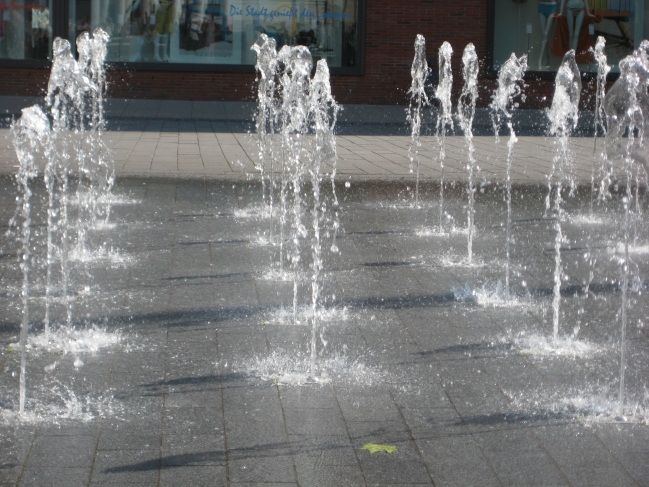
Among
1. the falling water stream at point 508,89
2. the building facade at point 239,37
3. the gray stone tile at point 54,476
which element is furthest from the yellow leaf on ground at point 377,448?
the building facade at point 239,37

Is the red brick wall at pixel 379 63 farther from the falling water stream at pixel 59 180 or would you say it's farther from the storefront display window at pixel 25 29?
Result: the falling water stream at pixel 59 180

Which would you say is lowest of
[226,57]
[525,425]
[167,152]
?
[525,425]

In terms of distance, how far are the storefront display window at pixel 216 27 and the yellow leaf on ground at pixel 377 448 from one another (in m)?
17.8

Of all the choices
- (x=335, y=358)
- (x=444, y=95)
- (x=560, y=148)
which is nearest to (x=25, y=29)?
(x=444, y=95)

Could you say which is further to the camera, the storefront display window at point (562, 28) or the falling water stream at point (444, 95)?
the storefront display window at point (562, 28)

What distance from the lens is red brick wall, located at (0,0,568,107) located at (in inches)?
819

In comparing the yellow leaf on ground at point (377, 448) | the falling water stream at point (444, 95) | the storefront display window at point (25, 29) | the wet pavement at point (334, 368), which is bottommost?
the yellow leaf on ground at point (377, 448)

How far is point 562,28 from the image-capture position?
21750 millimetres

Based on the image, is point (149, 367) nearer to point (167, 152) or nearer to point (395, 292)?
point (395, 292)

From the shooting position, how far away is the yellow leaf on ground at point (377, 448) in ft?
12.9

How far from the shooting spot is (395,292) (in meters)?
6.45

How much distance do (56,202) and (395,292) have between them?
4339 millimetres

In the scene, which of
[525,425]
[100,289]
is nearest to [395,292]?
[100,289]

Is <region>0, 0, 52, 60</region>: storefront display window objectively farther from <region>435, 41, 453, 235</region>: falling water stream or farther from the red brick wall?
<region>435, 41, 453, 235</region>: falling water stream
